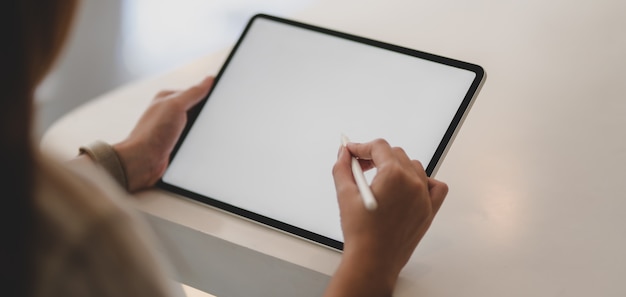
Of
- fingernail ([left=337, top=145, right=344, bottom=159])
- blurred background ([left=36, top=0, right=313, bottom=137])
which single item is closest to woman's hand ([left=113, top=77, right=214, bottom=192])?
fingernail ([left=337, top=145, right=344, bottom=159])

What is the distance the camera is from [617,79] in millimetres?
904

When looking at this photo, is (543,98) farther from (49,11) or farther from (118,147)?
(49,11)

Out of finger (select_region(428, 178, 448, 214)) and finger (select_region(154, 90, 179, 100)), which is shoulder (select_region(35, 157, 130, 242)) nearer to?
finger (select_region(428, 178, 448, 214))

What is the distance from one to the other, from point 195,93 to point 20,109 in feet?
1.55

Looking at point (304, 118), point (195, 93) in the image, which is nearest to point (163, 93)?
point (195, 93)

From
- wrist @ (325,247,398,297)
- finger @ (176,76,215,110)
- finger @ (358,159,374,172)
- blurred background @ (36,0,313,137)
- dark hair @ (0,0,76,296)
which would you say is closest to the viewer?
dark hair @ (0,0,76,296)

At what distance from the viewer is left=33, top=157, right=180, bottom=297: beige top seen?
412 millimetres

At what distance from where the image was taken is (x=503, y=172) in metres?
0.81

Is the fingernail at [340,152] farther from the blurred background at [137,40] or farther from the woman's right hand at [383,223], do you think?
the blurred background at [137,40]

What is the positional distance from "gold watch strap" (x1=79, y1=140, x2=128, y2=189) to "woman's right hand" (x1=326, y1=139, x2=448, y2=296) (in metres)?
0.24

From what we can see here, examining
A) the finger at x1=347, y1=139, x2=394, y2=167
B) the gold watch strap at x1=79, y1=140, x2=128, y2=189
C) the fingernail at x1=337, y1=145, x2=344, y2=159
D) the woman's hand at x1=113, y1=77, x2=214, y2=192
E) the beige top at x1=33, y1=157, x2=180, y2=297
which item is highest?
the finger at x1=347, y1=139, x2=394, y2=167

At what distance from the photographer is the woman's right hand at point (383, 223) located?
25.1 inches

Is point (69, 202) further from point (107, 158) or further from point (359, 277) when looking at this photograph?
point (107, 158)

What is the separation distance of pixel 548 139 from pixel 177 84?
0.39m
